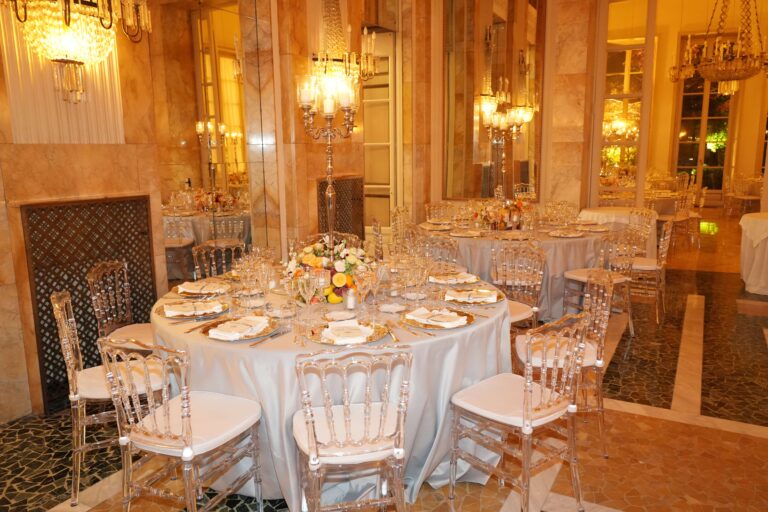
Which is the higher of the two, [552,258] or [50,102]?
[50,102]

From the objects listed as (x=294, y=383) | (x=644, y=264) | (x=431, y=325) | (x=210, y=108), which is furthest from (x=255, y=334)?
(x=644, y=264)

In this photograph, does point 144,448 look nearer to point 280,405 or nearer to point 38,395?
point 280,405

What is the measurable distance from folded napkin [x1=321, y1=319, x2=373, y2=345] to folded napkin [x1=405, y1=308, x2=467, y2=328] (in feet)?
0.94

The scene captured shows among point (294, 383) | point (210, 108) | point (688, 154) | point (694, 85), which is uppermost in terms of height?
point (694, 85)

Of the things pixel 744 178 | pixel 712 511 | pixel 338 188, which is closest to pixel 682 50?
pixel 744 178

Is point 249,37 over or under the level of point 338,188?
over

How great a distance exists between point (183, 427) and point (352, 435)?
694 millimetres

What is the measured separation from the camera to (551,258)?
5707 millimetres

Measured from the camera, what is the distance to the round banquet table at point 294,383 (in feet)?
8.75

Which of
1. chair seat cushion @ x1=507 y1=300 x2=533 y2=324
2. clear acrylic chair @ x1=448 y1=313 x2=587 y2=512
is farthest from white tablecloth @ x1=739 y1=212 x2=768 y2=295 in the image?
clear acrylic chair @ x1=448 y1=313 x2=587 y2=512

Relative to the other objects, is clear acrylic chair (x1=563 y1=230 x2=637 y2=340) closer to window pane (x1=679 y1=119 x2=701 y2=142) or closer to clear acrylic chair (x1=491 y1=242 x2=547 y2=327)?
clear acrylic chair (x1=491 y1=242 x2=547 y2=327)

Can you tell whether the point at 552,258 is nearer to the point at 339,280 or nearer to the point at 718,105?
the point at 339,280

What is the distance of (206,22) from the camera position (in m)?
5.39

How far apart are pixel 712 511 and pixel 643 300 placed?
4213 millimetres
